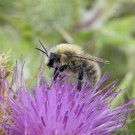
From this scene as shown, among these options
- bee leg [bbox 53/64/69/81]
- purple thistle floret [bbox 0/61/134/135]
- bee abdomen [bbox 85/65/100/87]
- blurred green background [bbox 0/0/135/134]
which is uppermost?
blurred green background [bbox 0/0/135/134]

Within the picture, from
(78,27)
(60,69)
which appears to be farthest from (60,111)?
(78,27)

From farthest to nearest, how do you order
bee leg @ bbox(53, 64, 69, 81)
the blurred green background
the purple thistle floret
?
the blurred green background < bee leg @ bbox(53, 64, 69, 81) < the purple thistle floret

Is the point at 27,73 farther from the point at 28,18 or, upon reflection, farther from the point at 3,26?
the point at 3,26

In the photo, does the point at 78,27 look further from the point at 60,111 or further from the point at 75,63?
the point at 60,111

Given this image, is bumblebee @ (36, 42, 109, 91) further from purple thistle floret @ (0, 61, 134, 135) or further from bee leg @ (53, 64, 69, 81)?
purple thistle floret @ (0, 61, 134, 135)

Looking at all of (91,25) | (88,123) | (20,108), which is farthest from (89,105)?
(91,25)

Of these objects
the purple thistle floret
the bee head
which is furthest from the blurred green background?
the purple thistle floret

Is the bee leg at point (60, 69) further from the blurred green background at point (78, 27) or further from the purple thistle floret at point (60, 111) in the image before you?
the blurred green background at point (78, 27)
